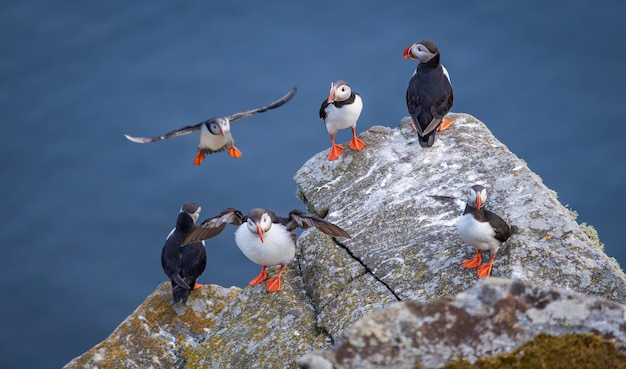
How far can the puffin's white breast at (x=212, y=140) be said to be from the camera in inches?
371

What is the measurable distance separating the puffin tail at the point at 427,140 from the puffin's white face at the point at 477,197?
161 centimetres

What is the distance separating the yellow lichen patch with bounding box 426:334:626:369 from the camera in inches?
163

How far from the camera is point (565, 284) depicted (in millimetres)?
6379

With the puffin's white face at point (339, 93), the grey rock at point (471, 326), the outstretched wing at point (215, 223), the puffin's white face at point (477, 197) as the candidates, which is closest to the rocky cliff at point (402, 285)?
the grey rock at point (471, 326)

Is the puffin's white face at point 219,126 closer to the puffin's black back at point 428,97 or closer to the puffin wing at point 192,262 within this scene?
the puffin wing at point 192,262

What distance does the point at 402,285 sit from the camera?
6805 millimetres

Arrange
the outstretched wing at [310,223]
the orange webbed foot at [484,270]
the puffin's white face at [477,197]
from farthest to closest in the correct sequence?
the outstretched wing at [310,223], the puffin's white face at [477,197], the orange webbed foot at [484,270]

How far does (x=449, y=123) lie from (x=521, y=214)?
2.08m

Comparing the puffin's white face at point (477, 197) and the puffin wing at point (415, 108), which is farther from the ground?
the puffin wing at point (415, 108)

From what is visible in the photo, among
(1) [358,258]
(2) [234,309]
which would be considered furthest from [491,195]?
(2) [234,309]

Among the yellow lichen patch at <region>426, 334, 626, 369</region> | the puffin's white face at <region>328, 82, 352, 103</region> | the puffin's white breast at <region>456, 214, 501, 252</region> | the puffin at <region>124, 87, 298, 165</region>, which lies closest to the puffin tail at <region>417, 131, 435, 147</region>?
the puffin's white face at <region>328, 82, 352, 103</region>

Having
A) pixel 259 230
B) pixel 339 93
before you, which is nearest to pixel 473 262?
pixel 259 230

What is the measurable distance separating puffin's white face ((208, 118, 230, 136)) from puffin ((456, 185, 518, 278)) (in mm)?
3152

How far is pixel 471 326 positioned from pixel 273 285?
3.46 metres
